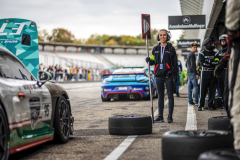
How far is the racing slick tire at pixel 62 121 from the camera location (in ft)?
17.3

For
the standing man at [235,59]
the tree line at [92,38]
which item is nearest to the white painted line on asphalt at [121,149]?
the standing man at [235,59]

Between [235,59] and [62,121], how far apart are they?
294cm

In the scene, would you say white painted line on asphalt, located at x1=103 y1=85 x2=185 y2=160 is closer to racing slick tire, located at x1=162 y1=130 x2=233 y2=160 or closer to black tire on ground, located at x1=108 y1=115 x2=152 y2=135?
Answer: black tire on ground, located at x1=108 y1=115 x2=152 y2=135

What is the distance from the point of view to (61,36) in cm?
11200

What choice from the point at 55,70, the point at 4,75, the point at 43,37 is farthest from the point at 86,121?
the point at 43,37

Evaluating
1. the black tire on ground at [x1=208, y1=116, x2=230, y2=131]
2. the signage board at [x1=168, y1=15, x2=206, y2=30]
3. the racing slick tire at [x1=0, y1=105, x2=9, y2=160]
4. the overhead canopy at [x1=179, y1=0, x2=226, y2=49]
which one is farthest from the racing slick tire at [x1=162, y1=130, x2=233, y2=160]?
the signage board at [x1=168, y1=15, x2=206, y2=30]

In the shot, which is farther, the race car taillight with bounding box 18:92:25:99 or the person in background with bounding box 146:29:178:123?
the person in background with bounding box 146:29:178:123

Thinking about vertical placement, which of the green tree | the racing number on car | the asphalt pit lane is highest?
the green tree

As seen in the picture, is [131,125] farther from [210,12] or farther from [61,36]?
[61,36]

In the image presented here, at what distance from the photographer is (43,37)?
10744 cm

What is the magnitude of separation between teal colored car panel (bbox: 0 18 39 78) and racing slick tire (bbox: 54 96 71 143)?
17.4 ft

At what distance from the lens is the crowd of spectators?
35516mm

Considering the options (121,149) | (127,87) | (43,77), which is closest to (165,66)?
(121,149)

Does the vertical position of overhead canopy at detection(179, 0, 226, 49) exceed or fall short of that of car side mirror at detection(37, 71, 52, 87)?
it exceeds it
